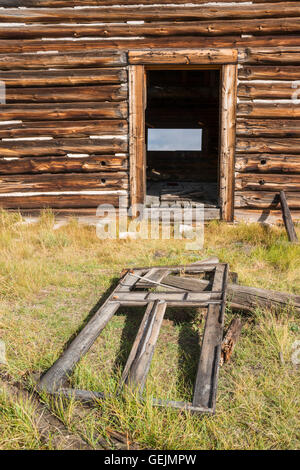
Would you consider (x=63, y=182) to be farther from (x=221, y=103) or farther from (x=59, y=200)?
(x=221, y=103)

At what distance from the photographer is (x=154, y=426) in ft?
5.72

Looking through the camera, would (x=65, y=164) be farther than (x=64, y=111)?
Yes

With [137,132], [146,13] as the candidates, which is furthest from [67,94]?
[146,13]

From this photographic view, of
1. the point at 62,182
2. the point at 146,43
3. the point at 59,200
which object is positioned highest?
the point at 146,43

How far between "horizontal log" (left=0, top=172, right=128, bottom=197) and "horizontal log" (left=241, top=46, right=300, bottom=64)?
2465 mm

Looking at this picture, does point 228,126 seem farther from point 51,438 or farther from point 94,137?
point 51,438

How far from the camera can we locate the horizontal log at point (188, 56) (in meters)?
5.12

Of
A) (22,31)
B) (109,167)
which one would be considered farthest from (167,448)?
(22,31)

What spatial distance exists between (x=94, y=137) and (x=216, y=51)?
215 cm

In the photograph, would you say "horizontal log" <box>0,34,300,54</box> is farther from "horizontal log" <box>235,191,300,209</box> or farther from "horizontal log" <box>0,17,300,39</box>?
"horizontal log" <box>235,191,300,209</box>

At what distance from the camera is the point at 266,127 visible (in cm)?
539

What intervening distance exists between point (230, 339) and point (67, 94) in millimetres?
4453

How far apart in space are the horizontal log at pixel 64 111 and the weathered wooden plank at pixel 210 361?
11.8 feet

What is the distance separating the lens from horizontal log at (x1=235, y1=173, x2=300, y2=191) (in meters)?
5.54
